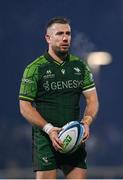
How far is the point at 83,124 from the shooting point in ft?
17.9

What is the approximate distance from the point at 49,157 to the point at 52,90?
1.82 ft

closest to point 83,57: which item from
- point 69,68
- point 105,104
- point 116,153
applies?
point 105,104

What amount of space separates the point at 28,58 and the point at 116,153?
65.4 inches

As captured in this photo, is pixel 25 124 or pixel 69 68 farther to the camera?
pixel 25 124

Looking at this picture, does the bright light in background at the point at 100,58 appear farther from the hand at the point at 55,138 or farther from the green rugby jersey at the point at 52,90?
the hand at the point at 55,138

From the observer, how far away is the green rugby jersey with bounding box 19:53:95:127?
18.1 ft

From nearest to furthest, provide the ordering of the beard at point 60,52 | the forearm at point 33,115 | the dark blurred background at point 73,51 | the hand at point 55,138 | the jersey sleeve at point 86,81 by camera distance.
Result: the hand at point 55,138 → the forearm at point 33,115 → the beard at point 60,52 → the jersey sleeve at point 86,81 → the dark blurred background at point 73,51

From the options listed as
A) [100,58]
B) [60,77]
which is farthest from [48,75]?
[100,58]

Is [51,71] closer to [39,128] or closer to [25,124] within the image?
[39,128]

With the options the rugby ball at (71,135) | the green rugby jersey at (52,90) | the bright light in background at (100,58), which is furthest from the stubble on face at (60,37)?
the bright light in background at (100,58)

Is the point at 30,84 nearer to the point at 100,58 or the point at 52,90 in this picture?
the point at 52,90

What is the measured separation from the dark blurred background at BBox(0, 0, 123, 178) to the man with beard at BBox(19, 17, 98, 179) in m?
2.96

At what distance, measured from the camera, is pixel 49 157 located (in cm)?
550

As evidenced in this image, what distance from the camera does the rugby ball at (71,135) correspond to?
17.4ft
